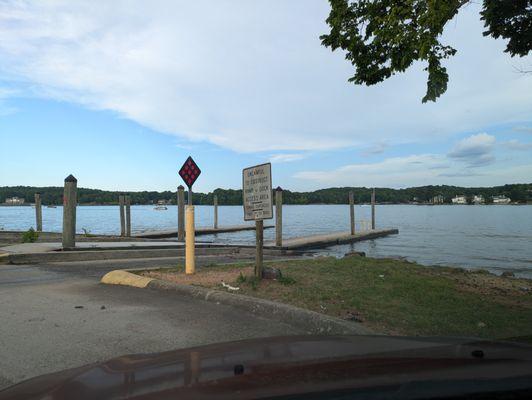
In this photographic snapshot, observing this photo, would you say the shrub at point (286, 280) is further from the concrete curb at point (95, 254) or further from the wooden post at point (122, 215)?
the wooden post at point (122, 215)

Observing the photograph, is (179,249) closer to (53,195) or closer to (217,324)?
(217,324)

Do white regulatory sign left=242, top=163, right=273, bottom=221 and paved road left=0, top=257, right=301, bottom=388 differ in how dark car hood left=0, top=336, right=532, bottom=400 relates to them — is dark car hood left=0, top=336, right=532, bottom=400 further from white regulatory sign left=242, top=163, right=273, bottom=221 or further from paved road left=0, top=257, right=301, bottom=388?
white regulatory sign left=242, top=163, right=273, bottom=221

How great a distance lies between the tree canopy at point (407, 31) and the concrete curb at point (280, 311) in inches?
155

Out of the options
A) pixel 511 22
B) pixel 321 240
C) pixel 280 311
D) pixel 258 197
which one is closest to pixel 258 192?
pixel 258 197

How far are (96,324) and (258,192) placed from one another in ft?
11.8

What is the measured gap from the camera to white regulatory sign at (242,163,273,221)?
25.4 ft

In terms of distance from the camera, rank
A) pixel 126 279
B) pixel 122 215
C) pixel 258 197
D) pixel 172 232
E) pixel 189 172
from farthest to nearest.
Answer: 1. pixel 172 232
2. pixel 122 215
3. pixel 189 172
4. pixel 126 279
5. pixel 258 197

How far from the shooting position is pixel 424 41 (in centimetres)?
630

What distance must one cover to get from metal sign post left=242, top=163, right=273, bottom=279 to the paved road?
171 centimetres

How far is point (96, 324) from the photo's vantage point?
553cm

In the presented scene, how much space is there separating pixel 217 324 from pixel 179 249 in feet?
32.3

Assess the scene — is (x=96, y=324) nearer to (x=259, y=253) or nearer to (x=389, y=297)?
(x=259, y=253)

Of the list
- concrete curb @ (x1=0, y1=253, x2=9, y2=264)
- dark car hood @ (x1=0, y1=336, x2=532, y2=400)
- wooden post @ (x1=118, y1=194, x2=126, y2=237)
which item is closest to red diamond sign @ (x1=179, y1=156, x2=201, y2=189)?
concrete curb @ (x1=0, y1=253, x2=9, y2=264)

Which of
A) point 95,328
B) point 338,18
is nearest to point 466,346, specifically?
point 95,328
